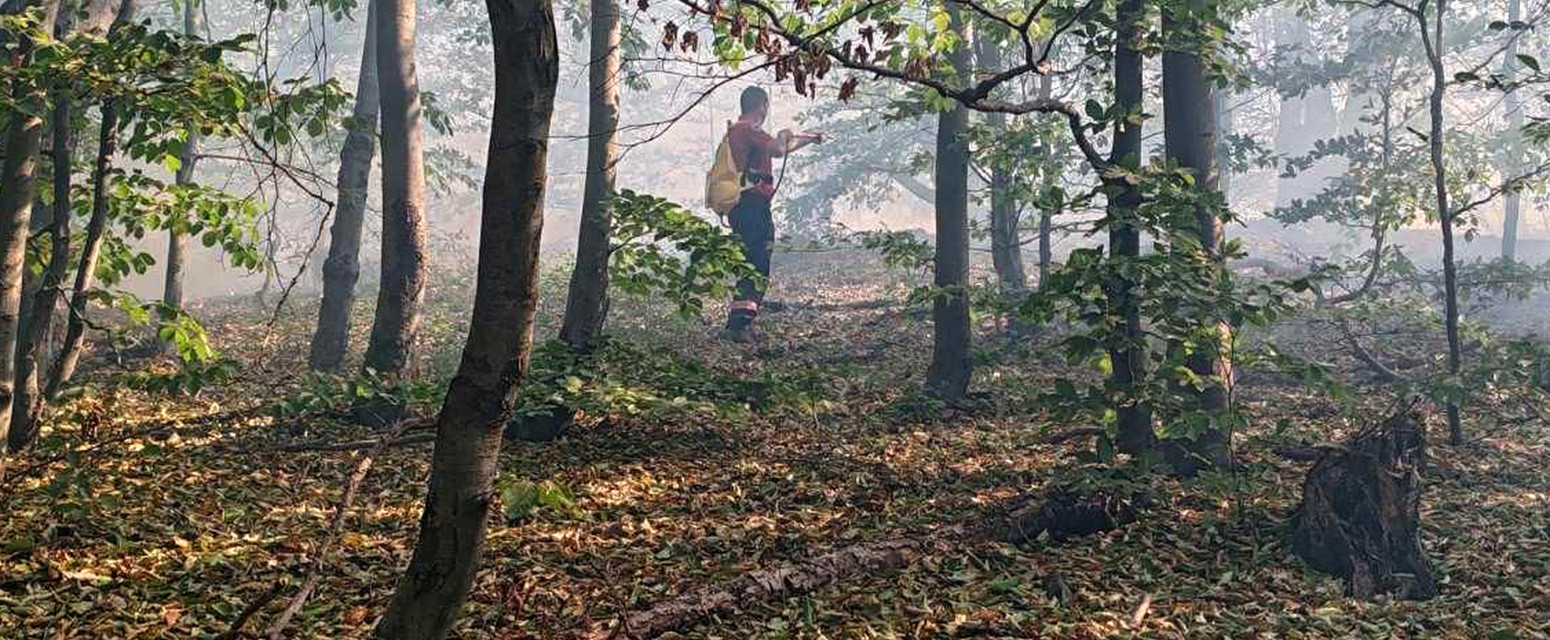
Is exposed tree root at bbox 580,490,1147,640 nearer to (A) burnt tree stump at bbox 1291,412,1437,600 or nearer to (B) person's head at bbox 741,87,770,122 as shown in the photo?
(A) burnt tree stump at bbox 1291,412,1437,600

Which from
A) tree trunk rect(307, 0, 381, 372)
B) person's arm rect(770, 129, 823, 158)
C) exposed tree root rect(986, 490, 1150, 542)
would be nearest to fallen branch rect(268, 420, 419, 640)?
exposed tree root rect(986, 490, 1150, 542)

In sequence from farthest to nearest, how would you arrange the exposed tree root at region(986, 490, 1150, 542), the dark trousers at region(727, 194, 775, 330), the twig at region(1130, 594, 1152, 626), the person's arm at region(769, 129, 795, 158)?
the dark trousers at region(727, 194, 775, 330) → the person's arm at region(769, 129, 795, 158) → the exposed tree root at region(986, 490, 1150, 542) → the twig at region(1130, 594, 1152, 626)

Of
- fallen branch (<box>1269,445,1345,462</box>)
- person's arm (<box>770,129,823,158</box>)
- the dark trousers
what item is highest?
person's arm (<box>770,129,823,158</box>)

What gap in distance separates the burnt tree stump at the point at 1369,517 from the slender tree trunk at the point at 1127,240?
0.99 meters

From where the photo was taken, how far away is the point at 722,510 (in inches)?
224

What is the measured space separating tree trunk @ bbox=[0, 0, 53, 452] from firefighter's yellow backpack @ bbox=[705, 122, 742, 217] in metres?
7.75

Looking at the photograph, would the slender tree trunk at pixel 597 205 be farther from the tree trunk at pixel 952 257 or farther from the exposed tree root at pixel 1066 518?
the exposed tree root at pixel 1066 518

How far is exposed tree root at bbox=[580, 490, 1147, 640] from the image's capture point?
4.11 metres

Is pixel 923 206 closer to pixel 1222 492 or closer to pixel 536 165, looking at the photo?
pixel 1222 492

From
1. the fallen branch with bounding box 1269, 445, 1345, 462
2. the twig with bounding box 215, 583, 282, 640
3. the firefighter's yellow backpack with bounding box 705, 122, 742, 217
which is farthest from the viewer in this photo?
the firefighter's yellow backpack with bounding box 705, 122, 742, 217

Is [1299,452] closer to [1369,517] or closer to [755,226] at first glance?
[1369,517]

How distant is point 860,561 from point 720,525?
0.89 meters

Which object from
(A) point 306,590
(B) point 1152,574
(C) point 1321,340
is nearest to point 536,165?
(A) point 306,590

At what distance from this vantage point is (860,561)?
491cm
